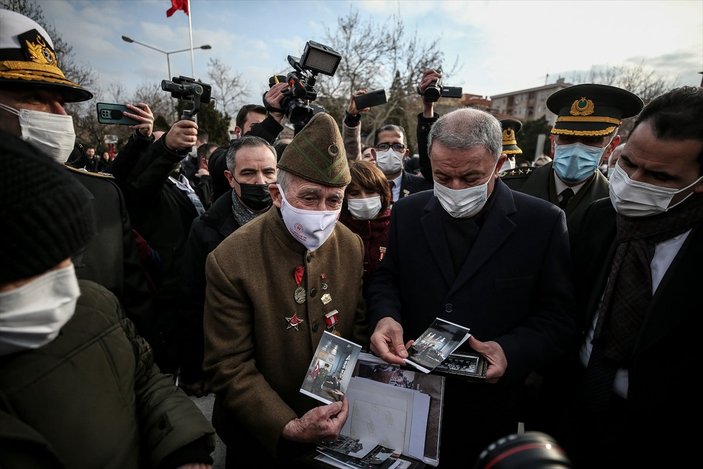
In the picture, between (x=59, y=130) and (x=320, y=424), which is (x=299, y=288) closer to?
(x=320, y=424)

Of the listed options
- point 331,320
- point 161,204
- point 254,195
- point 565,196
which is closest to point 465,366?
point 331,320

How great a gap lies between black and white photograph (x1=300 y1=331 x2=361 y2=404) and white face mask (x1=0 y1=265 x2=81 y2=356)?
0.97 metres

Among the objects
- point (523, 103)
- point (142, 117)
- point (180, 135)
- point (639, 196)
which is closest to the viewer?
point (639, 196)

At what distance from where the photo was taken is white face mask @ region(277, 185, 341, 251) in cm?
200

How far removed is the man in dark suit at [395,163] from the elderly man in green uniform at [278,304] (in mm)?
2932

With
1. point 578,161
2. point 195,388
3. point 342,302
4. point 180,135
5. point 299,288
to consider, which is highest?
point 180,135

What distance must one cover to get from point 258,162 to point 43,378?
2204 mm

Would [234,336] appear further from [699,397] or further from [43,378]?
[699,397]

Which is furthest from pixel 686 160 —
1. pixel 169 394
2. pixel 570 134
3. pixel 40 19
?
pixel 40 19

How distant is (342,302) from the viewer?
2.20m

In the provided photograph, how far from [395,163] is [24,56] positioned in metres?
3.80

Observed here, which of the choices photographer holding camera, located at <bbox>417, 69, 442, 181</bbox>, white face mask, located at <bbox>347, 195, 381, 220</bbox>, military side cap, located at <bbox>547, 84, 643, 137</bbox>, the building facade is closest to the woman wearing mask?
white face mask, located at <bbox>347, 195, 381, 220</bbox>

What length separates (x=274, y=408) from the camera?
6.06ft

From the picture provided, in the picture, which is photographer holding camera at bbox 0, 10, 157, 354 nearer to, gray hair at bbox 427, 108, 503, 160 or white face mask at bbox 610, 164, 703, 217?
gray hair at bbox 427, 108, 503, 160
